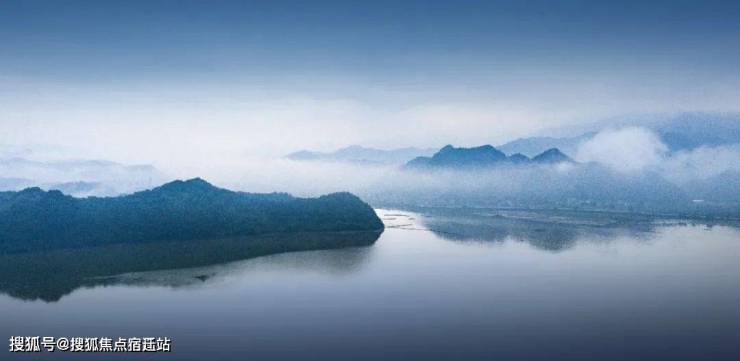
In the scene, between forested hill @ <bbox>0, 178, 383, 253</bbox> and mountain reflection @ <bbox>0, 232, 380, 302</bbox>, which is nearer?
mountain reflection @ <bbox>0, 232, 380, 302</bbox>

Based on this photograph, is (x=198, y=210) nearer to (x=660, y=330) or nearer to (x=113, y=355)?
(x=113, y=355)

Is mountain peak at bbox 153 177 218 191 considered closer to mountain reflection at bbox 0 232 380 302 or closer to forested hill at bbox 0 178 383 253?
forested hill at bbox 0 178 383 253

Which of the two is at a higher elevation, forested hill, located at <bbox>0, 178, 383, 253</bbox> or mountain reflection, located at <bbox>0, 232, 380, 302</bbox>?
forested hill, located at <bbox>0, 178, 383, 253</bbox>

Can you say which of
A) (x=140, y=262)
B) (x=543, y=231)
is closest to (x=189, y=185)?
(x=140, y=262)

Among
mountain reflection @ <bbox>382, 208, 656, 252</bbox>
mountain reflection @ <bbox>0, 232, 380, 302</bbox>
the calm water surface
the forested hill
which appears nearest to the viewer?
the calm water surface

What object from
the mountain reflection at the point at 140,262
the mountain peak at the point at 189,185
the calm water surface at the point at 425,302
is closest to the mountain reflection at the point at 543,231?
the calm water surface at the point at 425,302

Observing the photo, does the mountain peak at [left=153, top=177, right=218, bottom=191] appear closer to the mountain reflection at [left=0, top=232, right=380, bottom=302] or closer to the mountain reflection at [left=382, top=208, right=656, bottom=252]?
the mountain reflection at [left=0, top=232, right=380, bottom=302]

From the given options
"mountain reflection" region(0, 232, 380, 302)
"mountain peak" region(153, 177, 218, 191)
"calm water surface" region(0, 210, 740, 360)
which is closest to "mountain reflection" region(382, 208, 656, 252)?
"calm water surface" region(0, 210, 740, 360)

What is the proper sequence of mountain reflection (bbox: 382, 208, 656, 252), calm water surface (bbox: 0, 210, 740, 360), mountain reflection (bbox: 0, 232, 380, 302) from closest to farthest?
calm water surface (bbox: 0, 210, 740, 360), mountain reflection (bbox: 0, 232, 380, 302), mountain reflection (bbox: 382, 208, 656, 252)
